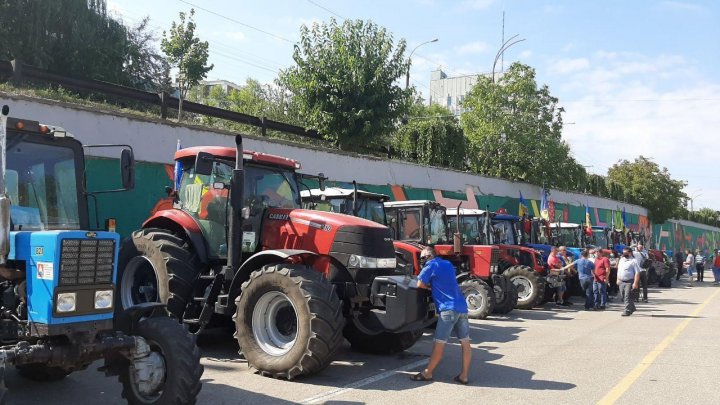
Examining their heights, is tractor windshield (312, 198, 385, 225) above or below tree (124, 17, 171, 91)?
below

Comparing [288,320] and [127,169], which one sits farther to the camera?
[288,320]

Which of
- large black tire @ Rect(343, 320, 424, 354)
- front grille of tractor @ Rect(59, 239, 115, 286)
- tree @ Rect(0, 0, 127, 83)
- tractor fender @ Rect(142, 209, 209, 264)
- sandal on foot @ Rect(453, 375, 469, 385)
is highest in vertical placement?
tree @ Rect(0, 0, 127, 83)

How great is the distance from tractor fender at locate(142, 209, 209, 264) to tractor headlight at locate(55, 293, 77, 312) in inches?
136

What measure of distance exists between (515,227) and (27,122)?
14.0 metres

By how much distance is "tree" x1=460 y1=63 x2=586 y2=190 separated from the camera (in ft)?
98.8

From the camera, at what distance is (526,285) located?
618 inches

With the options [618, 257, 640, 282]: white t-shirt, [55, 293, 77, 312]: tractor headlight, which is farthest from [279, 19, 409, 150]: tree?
[55, 293, 77, 312]: tractor headlight

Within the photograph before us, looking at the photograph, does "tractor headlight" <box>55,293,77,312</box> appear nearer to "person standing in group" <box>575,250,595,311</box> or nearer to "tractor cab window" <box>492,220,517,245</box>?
"tractor cab window" <box>492,220,517,245</box>

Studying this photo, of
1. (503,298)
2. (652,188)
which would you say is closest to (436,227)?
(503,298)

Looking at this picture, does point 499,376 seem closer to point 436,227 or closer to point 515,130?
point 436,227

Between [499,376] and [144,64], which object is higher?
[144,64]

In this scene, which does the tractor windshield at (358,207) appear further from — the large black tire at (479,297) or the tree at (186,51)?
the tree at (186,51)

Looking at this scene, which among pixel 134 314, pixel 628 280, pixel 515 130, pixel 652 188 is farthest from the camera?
pixel 652 188

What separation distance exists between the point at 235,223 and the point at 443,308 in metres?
2.69
